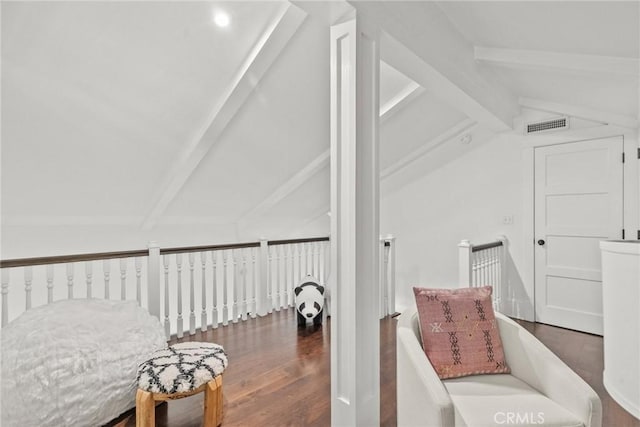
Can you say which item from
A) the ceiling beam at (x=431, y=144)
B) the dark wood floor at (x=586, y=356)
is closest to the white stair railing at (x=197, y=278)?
the ceiling beam at (x=431, y=144)

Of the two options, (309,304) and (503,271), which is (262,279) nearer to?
(309,304)

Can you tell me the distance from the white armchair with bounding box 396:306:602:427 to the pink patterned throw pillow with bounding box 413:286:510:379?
0.18 ft

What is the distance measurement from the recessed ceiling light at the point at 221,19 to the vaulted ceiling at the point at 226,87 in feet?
0.11

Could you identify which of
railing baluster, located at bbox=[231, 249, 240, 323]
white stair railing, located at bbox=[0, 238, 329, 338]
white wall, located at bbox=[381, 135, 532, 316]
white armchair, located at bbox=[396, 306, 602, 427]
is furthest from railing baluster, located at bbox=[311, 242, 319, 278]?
white armchair, located at bbox=[396, 306, 602, 427]

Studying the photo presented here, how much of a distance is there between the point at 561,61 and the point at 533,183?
184cm

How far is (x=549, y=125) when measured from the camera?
12.6ft

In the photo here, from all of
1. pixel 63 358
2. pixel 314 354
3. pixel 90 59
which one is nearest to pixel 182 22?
pixel 90 59

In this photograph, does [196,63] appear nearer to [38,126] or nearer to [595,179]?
[38,126]

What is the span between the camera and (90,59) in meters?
2.29

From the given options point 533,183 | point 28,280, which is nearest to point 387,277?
point 533,183

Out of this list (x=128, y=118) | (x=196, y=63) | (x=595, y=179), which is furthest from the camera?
(x=595, y=179)

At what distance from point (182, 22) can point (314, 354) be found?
106 inches

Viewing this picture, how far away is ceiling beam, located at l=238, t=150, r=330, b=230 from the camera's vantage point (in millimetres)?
4137

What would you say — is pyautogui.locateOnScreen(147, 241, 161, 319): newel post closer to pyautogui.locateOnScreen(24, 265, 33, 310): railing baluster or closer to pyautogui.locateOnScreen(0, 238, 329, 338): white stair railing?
pyautogui.locateOnScreen(0, 238, 329, 338): white stair railing
